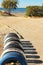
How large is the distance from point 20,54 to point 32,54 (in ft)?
→ 13.3

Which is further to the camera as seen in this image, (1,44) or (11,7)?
(11,7)

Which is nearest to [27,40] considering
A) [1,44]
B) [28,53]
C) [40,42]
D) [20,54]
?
[40,42]

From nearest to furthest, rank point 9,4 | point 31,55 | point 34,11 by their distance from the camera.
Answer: point 31,55 < point 34,11 < point 9,4

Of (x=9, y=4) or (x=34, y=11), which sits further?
(x=9, y=4)

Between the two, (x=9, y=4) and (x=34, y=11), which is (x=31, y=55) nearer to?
(x=34, y=11)

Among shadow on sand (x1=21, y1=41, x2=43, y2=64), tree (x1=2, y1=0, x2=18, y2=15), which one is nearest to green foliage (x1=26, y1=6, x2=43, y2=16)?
tree (x1=2, y1=0, x2=18, y2=15)

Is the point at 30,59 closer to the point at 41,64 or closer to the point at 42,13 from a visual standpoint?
the point at 41,64

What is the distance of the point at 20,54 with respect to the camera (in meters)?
8.25

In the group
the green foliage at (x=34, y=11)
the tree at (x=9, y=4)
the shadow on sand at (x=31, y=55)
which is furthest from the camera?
the tree at (x=9, y=4)

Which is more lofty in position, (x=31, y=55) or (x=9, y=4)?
(x=31, y=55)

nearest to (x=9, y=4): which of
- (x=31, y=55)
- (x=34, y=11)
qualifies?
(x=34, y=11)

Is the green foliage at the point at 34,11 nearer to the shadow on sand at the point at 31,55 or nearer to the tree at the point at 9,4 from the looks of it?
the tree at the point at 9,4

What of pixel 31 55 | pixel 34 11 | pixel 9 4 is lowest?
pixel 34 11

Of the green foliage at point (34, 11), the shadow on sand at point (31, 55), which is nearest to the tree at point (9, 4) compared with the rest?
the green foliage at point (34, 11)
